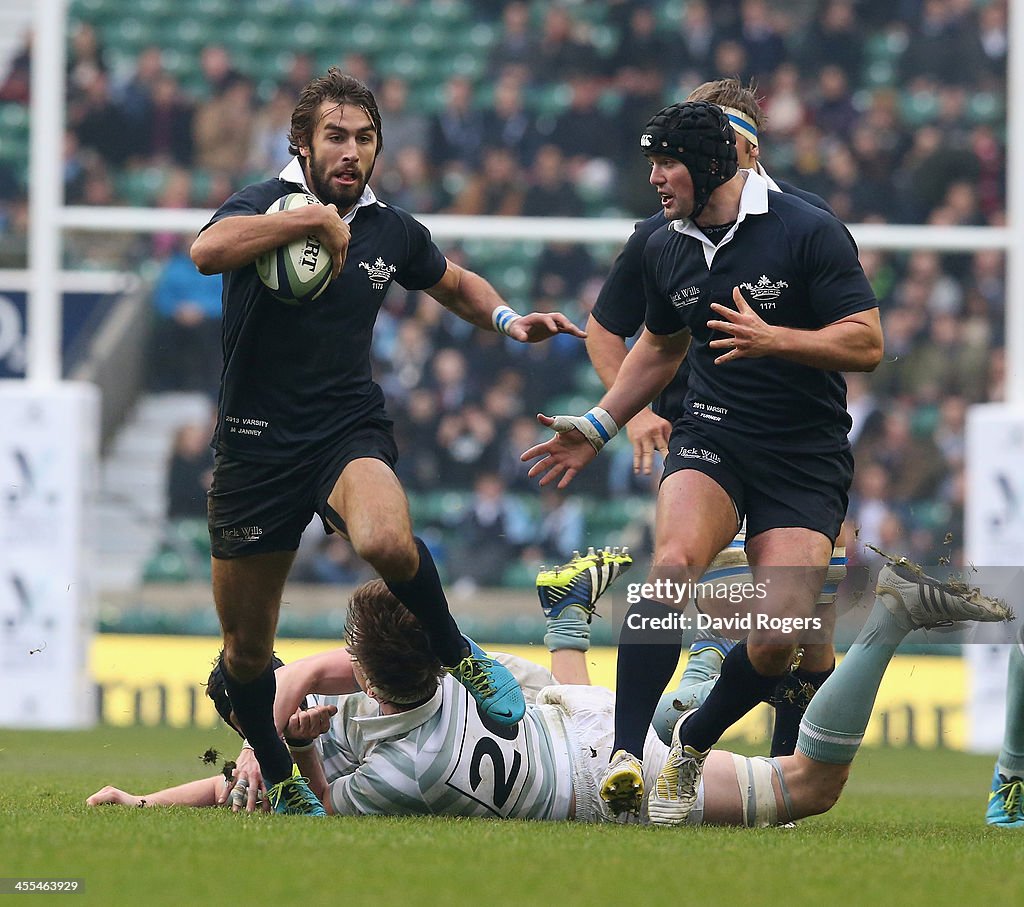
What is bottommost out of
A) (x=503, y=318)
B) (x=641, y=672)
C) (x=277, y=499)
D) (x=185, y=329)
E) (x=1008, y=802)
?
(x=1008, y=802)

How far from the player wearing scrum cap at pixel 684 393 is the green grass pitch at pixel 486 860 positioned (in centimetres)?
50

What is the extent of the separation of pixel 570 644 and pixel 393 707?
94 cm

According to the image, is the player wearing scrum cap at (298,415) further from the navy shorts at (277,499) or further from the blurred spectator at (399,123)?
the blurred spectator at (399,123)

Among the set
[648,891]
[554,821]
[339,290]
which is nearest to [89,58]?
[339,290]

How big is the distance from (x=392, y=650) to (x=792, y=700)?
177 cm

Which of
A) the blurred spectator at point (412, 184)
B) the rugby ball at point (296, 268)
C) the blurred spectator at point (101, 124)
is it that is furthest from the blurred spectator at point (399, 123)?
the rugby ball at point (296, 268)

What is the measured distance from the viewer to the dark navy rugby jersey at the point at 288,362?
5680mm

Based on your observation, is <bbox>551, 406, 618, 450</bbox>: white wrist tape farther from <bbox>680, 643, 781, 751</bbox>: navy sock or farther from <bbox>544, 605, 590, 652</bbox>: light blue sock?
<bbox>680, 643, 781, 751</bbox>: navy sock

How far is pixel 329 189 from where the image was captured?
19.1 ft

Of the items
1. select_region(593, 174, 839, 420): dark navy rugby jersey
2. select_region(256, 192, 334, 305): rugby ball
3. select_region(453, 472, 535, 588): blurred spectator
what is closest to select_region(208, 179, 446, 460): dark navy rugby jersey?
select_region(256, 192, 334, 305): rugby ball

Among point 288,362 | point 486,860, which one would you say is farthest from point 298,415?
point 486,860

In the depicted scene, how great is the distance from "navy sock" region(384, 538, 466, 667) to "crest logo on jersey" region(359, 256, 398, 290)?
3.18 ft

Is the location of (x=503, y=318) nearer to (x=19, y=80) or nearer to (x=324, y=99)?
(x=324, y=99)

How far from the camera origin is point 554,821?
5562mm
